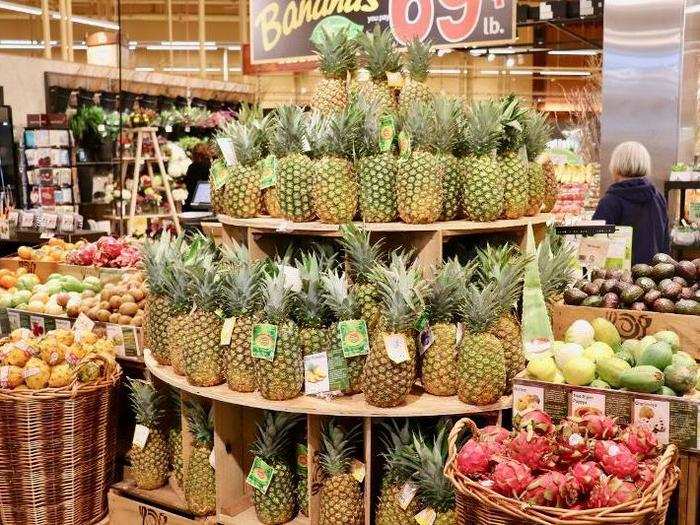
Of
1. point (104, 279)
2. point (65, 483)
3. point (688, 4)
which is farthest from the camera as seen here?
point (688, 4)

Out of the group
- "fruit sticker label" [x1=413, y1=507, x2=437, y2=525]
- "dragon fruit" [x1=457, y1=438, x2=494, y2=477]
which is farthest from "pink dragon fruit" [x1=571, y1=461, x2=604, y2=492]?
"fruit sticker label" [x1=413, y1=507, x2=437, y2=525]

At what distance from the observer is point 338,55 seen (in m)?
3.46

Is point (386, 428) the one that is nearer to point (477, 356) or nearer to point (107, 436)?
point (477, 356)

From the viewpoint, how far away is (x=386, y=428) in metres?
3.16

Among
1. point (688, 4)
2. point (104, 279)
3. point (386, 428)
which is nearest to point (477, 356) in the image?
point (386, 428)

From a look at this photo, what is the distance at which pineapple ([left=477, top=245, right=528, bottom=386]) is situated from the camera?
9.45 feet

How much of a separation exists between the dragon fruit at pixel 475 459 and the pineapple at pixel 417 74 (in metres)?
1.61

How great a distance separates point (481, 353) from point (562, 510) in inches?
33.3

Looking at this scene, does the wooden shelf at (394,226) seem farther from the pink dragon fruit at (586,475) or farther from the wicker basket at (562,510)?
the pink dragon fruit at (586,475)

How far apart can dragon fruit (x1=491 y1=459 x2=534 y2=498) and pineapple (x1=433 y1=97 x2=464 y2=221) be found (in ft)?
4.03

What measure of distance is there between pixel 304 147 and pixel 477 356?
1114mm

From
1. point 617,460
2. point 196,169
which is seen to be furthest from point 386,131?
point 196,169

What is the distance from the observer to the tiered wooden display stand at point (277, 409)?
294cm

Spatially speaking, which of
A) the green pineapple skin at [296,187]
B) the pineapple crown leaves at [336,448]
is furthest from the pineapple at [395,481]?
the green pineapple skin at [296,187]
